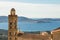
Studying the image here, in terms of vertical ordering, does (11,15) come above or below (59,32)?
above

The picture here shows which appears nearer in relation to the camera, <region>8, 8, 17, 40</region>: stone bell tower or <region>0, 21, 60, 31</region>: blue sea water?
<region>8, 8, 17, 40</region>: stone bell tower

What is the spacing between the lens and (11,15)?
6.56 meters

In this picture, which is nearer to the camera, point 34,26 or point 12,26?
point 12,26

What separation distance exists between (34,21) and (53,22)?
1.21 m

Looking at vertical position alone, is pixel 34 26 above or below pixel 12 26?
below

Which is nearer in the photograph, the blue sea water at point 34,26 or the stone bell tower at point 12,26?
the stone bell tower at point 12,26

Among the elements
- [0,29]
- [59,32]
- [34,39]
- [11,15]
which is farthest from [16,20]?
[0,29]

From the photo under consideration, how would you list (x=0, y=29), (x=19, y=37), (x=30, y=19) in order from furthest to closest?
(x=0, y=29) → (x=30, y=19) → (x=19, y=37)

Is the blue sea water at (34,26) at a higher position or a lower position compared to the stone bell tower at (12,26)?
lower

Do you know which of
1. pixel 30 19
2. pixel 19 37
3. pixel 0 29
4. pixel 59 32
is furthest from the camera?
pixel 0 29

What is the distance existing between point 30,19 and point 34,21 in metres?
0.27

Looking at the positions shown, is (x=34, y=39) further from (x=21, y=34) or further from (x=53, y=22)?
(x=53, y=22)

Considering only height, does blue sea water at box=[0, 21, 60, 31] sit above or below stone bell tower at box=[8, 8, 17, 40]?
below

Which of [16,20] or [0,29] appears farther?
[0,29]
